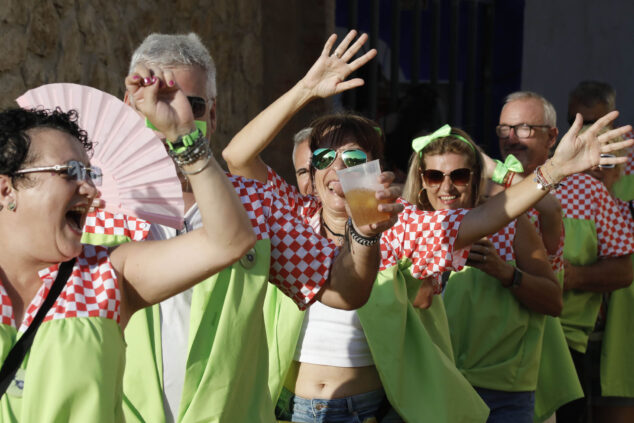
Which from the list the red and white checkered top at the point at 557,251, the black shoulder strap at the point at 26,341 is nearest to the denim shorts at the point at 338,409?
the black shoulder strap at the point at 26,341

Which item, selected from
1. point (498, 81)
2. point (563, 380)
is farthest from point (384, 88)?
point (563, 380)

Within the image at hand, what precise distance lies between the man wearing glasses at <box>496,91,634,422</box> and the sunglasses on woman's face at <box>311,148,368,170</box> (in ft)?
5.17

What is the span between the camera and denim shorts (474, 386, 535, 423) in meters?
3.61

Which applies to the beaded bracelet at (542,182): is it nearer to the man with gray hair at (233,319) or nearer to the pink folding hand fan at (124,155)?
the man with gray hair at (233,319)

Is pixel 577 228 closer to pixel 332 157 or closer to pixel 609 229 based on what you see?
pixel 609 229

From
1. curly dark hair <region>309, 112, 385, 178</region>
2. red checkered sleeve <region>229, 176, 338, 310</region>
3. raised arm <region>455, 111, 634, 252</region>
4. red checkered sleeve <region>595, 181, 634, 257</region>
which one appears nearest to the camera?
red checkered sleeve <region>229, 176, 338, 310</region>

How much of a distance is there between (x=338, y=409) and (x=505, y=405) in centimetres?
104

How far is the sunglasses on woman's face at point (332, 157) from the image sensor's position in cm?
291

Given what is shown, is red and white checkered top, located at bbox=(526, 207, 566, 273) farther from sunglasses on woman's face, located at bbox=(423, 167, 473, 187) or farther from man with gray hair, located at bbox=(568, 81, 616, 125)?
man with gray hair, located at bbox=(568, 81, 616, 125)

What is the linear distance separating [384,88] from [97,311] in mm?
5282

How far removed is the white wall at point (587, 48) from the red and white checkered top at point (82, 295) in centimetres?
636

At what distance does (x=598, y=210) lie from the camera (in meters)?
4.43

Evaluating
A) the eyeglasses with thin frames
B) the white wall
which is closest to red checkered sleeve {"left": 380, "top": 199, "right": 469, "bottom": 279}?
the eyeglasses with thin frames

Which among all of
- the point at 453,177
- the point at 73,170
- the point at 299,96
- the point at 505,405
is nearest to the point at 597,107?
the point at 453,177
